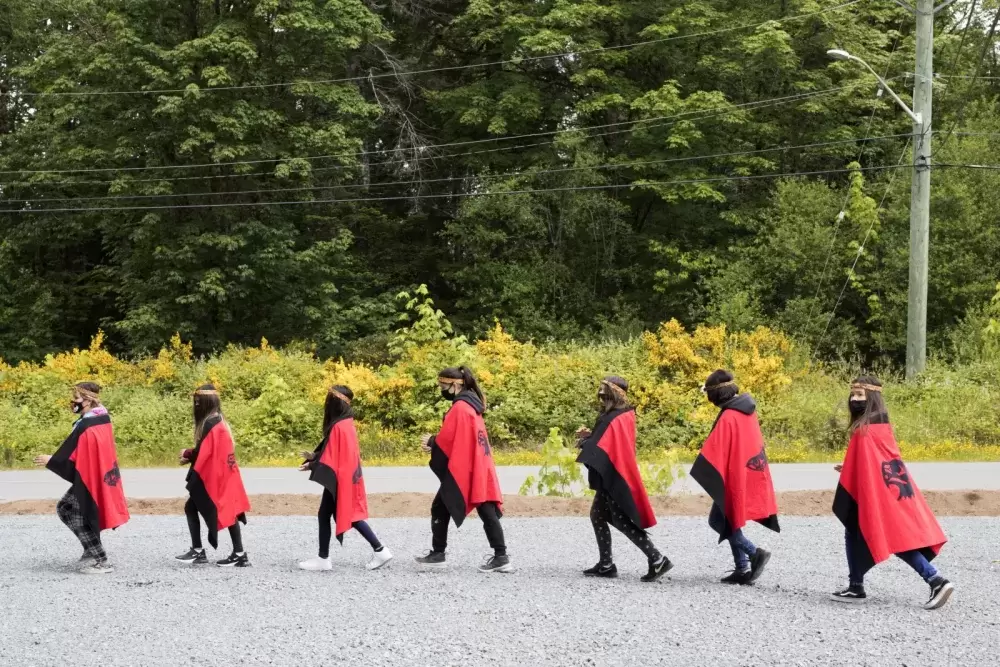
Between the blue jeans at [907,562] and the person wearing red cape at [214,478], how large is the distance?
503cm

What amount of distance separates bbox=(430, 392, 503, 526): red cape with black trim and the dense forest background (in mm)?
21188

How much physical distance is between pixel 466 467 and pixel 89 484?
3.32m

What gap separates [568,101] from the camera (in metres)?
36.8

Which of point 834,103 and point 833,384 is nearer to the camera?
point 833,384

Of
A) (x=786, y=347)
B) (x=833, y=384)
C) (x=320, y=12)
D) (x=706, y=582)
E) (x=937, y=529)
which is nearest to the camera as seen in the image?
(x=937, y=529)

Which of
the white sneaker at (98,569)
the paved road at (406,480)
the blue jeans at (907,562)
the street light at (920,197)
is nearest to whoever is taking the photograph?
the blue jeans at (907,562)

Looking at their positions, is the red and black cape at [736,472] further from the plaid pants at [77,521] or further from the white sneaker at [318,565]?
the plaid pants at [77,521]

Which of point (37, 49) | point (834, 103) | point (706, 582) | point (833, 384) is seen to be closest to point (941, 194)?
point (834, 103)

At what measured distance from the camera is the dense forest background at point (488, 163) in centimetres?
3144

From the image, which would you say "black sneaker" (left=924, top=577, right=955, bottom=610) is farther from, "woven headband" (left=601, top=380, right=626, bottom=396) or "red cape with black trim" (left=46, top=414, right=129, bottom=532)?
"red cape with black trim" (left=46, top=414, right=129, bottom=532)

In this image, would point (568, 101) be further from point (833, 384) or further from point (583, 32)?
point (833, 384)

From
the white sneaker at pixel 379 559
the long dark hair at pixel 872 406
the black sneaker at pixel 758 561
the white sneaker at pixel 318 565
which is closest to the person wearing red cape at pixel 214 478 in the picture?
the white sneaker at pixel 318 565

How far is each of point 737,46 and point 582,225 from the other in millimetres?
7661

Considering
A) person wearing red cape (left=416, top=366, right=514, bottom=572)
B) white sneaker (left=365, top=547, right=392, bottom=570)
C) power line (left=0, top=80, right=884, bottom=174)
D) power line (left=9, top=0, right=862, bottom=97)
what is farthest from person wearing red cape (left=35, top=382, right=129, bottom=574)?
power line (left=0, top=80, right=884, bottom=174)
